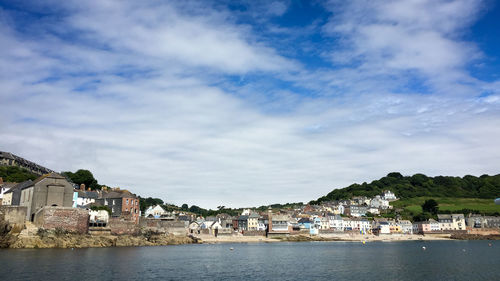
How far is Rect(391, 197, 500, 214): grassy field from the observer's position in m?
166

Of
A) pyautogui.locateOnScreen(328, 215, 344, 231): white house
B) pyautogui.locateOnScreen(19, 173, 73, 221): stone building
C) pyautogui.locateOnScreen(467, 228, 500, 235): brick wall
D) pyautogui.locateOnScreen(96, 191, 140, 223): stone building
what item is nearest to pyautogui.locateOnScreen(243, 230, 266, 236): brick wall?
pyautogui.locateOnScreen(328, 215, 344, 231): white house

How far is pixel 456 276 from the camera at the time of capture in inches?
1563

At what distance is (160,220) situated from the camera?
3669 inches

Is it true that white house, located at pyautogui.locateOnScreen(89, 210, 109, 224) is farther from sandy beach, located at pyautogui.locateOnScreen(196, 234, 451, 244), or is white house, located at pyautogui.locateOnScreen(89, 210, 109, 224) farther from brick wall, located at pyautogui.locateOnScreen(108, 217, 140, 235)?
sandy beach, located at pyautogui.locateOnScreen(196, 234, 451, 244)

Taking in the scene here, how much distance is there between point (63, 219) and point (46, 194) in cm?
760

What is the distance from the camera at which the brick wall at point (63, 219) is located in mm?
63344

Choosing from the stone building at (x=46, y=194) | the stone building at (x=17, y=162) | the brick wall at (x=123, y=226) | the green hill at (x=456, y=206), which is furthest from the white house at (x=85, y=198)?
the green hill at (x=456, y=206)

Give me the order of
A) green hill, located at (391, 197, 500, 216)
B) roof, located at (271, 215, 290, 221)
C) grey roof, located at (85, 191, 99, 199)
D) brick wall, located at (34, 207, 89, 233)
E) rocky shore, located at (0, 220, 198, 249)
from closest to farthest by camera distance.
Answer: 1. rocky shore, located at (0, 220, 198, 249)
2. brick wall, located at (34, 207, 89, 233)
3. grey roof, located at (85, 191, 99, 199)
4. roof, located at (271, 215, 290, 221)
5. green hill, located at (391, 197, 500, 216)

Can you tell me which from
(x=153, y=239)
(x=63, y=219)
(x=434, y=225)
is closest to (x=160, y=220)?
(x=153, y=239)

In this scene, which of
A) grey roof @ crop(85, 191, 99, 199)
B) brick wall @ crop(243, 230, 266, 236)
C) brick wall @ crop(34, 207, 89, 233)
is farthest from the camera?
brick wall @ crop(243, 230, 266, 236)

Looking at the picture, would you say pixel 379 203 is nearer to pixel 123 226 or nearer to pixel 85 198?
pixel 85 198

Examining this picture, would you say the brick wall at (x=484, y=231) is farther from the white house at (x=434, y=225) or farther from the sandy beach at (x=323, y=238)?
the white house at (x=434, y=225)

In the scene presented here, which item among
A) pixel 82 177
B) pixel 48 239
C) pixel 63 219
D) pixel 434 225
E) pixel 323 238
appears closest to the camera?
pixel 48 239

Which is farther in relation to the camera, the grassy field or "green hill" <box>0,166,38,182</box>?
the grassy field
